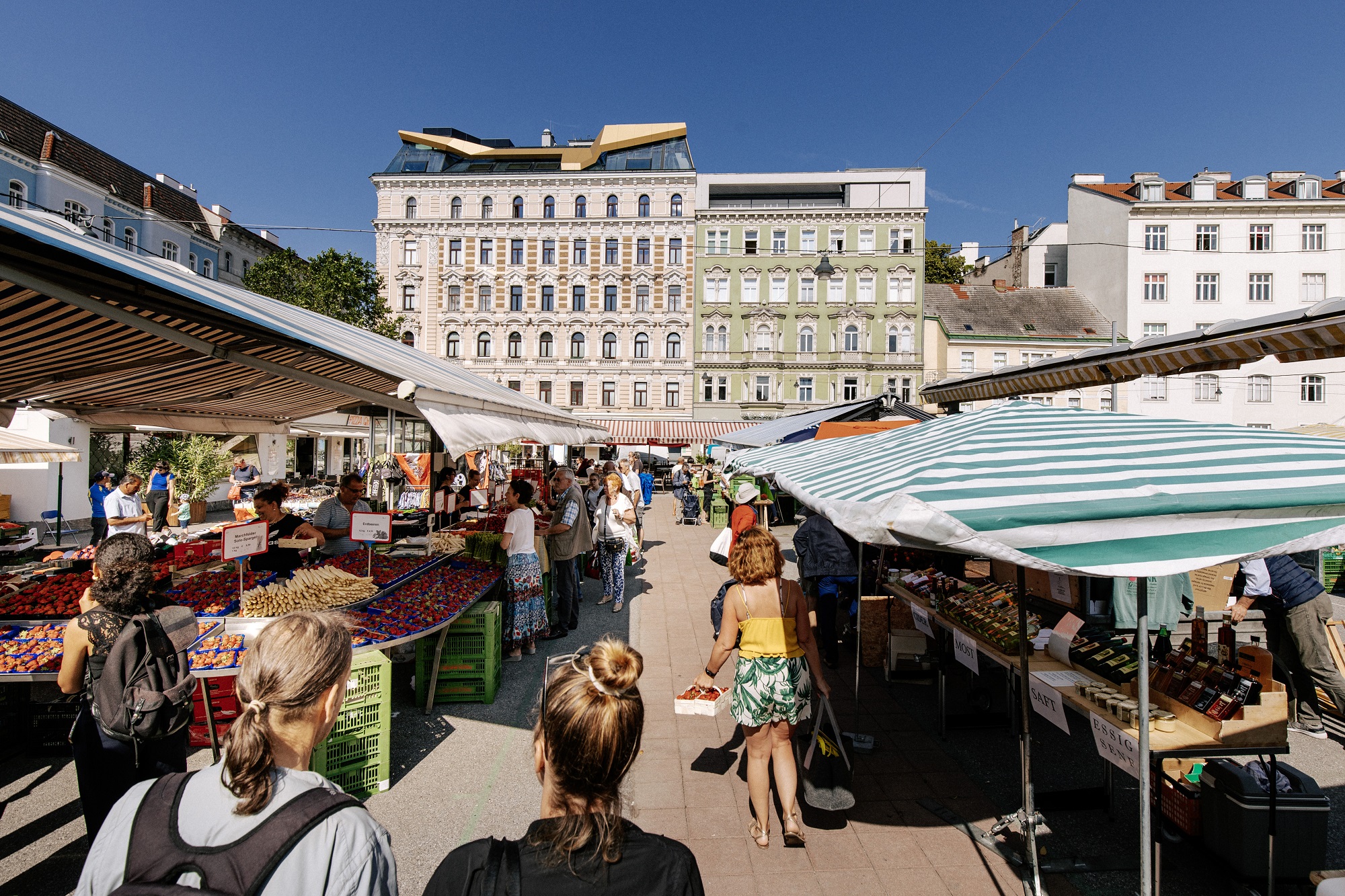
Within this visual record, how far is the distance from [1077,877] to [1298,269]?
46.1 m

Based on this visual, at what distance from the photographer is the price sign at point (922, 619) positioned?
5.42 m

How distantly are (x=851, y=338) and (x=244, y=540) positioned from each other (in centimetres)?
3746

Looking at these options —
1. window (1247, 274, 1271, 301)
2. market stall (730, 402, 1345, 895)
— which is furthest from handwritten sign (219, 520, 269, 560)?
window (1247, 274, 1271, 301)

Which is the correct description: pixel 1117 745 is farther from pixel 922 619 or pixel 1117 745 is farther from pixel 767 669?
pixel 922 619

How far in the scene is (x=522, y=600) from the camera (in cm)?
656

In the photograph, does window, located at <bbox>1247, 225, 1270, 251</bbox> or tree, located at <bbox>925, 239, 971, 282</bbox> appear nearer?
window, located at <bbox>1247, 225, 1270, 251</bbox>

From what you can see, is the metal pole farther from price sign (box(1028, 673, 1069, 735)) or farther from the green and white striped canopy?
price sign (box(1028, 673, 1069, 735))

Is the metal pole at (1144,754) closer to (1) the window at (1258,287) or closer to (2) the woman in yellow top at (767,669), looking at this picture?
(2) the woman in yellow top at (767,669)

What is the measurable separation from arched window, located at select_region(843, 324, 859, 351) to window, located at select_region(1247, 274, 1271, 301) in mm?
20877

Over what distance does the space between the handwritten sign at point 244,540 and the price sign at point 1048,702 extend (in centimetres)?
528

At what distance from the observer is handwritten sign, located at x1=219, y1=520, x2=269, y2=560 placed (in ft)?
14.5

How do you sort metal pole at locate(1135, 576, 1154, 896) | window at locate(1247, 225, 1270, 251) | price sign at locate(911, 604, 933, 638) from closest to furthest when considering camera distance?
metal pole at locate(1135, 576, 1154, 896) → price sign at locate(911, 604, 933, 638) → window at locate(1247, 225, 1270, 251)

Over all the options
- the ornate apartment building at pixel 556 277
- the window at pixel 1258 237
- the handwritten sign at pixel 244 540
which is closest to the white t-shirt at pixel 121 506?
the handwritten sign at pixel 244 540

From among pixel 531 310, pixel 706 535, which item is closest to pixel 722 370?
pixel 531 310
